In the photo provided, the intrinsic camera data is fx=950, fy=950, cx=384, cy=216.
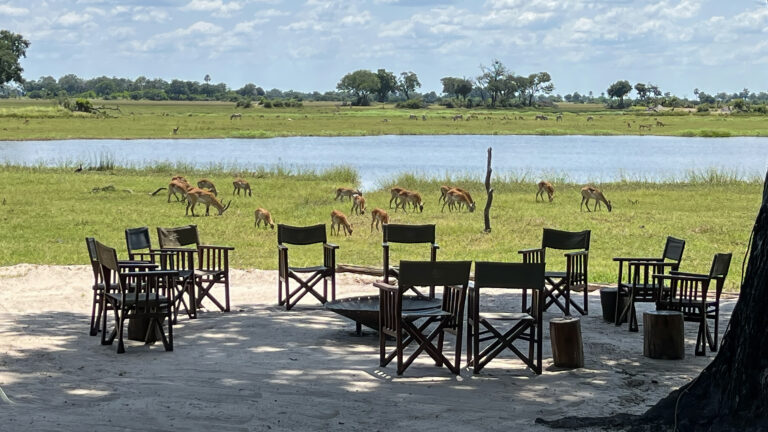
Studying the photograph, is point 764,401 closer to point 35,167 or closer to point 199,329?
point 199,329

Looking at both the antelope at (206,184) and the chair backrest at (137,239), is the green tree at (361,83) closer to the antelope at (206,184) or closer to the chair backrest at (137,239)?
the antelope at (206,184)

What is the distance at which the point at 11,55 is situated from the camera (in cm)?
9219

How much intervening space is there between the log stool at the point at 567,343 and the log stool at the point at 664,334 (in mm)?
860

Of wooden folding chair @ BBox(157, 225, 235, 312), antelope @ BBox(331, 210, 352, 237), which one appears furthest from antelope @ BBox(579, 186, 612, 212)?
wooden folding chair @ BBox(157, 225, 235, 312)

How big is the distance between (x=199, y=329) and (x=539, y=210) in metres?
15.4

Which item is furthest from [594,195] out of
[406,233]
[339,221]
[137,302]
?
[137,302]

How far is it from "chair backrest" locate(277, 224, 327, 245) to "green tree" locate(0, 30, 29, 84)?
8658 cm

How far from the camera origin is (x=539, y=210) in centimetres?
2459

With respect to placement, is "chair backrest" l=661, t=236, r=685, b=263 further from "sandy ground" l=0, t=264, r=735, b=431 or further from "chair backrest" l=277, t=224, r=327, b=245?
"chair backrest" l=277, t=224, r=327, b=245

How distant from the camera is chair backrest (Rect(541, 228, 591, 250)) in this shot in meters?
11.8

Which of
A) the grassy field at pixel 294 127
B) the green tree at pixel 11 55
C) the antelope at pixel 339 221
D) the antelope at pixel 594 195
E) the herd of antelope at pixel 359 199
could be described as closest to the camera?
the antelope at pixel 339 221

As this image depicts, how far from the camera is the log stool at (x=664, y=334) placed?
360 inches

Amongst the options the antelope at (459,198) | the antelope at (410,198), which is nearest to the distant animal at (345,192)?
the antelope at (410,198)

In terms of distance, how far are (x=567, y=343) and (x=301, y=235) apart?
14.5 feet
